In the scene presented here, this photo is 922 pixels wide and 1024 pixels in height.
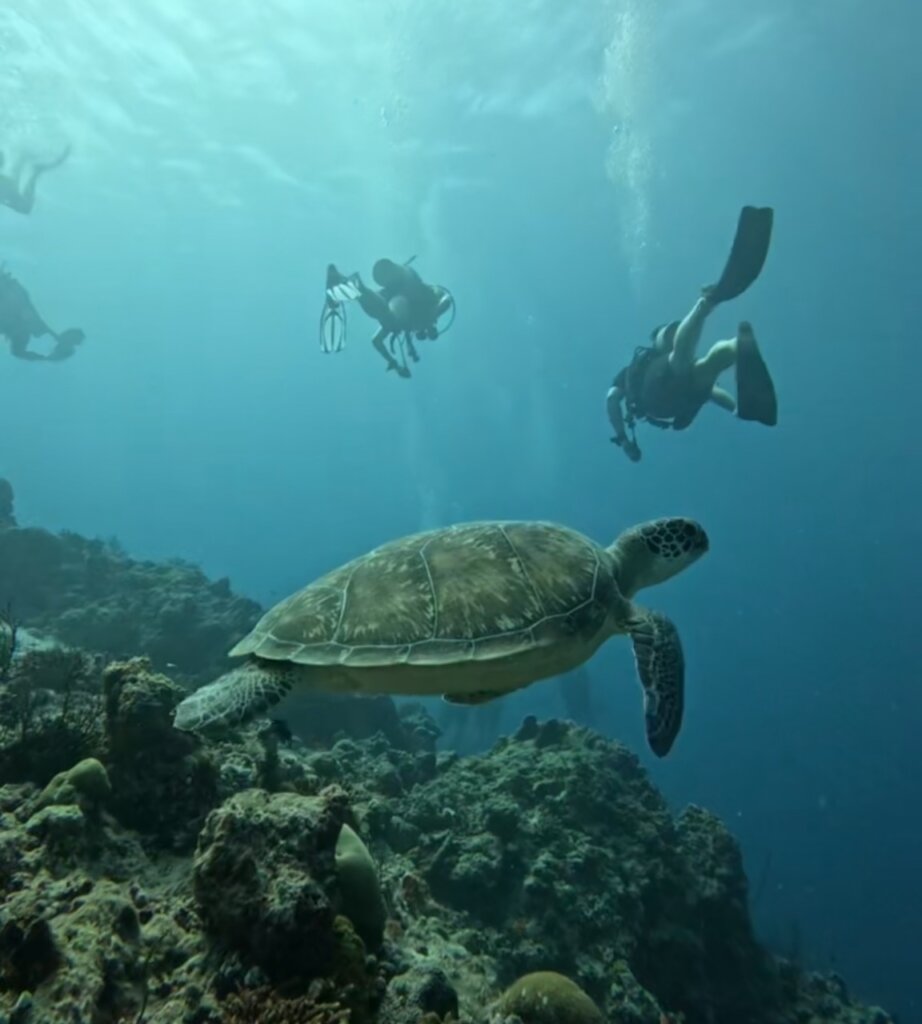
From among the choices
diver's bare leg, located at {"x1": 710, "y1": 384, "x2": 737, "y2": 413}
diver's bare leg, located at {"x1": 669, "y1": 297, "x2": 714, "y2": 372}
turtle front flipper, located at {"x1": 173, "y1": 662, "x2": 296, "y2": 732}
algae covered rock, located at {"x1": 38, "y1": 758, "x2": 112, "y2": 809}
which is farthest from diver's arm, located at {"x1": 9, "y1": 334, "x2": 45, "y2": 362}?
algae covered rock, located at {"x1": 38, "y1": 758, "x2": 112, "y2": 809}

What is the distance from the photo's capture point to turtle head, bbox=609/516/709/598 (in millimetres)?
6133

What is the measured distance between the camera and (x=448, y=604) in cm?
504

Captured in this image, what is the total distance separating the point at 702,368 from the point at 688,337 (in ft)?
2.48

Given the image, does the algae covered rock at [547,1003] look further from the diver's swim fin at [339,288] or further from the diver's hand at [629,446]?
the diver's swim fin at [339,288]

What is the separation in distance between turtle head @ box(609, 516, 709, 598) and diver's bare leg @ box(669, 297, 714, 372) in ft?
Answer: 28.5

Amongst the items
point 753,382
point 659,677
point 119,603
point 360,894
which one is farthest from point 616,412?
point 360,894

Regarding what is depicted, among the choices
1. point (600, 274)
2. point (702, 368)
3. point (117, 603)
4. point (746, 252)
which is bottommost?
point (117, 603)

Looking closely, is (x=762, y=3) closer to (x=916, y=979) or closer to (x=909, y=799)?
(x=916, y=979)

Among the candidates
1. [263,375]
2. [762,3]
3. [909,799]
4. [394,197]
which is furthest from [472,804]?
[263,375]

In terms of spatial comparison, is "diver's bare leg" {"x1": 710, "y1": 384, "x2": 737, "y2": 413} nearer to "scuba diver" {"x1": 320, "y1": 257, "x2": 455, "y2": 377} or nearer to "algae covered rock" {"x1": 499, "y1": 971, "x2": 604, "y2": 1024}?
"scuba diver" {"x1": 320, "y1": 257, "x2": 455, "y2": 377}

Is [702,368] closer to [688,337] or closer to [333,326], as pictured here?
[688,337]

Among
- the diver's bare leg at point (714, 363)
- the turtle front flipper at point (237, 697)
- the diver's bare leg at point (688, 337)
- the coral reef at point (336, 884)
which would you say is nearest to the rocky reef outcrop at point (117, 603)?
the coral reef at point (336, 884)

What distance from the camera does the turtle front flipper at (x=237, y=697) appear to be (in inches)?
161

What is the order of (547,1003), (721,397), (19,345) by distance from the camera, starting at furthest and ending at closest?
(19,345) < (721,397) < (547,1003)
